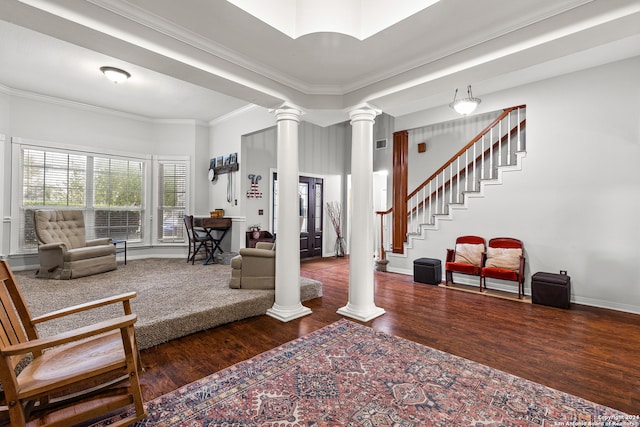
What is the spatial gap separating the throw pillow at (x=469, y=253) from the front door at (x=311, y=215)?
3.65 meters

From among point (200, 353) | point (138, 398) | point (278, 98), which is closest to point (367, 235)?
point (278, 98)

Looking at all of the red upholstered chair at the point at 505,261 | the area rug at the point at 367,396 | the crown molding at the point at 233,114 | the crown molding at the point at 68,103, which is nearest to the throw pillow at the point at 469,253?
the red upholstered chair at the point at 505,261

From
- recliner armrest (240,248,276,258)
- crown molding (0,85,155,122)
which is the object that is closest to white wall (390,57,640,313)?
recliner armrest (240,248,276,258)

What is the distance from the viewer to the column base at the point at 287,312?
11.5 feet

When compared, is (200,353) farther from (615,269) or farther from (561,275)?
(615,269)

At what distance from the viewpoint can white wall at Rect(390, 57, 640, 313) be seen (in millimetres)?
3877

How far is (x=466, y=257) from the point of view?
4.98 metres

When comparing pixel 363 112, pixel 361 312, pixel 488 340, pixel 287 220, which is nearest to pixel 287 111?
pixel 363 112

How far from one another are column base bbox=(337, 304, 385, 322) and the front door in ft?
13.0

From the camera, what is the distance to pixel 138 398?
1750 millimetres

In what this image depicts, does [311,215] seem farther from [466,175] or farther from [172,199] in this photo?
[466,175]

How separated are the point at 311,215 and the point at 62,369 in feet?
20.6

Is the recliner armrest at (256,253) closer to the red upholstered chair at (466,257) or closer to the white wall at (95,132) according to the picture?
the red upholstered chair at (466,257)

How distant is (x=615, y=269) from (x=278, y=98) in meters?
4.76
